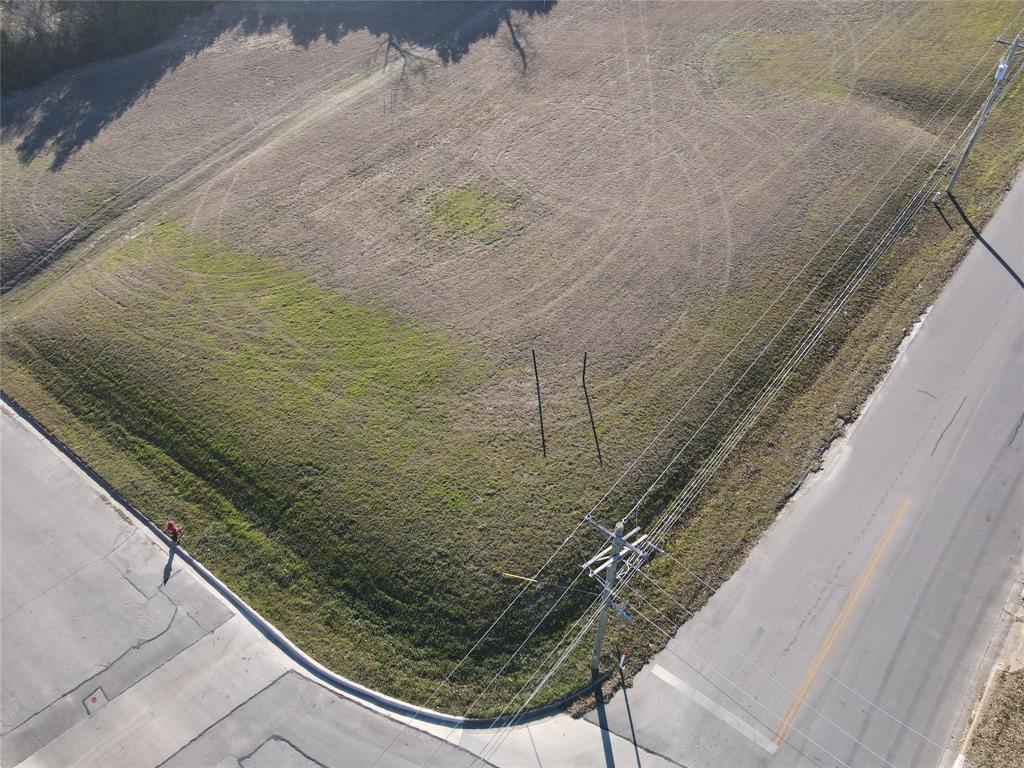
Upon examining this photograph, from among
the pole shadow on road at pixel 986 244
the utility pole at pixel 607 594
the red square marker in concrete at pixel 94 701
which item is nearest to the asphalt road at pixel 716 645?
the red square marker in concrete at pixel 94 701

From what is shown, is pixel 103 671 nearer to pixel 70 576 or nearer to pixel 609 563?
pixel 70 576

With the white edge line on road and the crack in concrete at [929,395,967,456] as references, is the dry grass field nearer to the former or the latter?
the white edge line on road

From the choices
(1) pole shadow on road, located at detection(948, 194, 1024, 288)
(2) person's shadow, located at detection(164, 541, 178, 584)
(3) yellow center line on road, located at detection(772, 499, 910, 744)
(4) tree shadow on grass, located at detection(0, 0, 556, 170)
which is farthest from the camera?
(4) tree shadow on grass, located at detection(0, 0, 556, 170)

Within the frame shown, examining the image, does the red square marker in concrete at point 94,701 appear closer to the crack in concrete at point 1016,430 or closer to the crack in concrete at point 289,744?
the crack in concrete at point 289,744

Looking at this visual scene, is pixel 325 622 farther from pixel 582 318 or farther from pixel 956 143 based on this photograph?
pixel 956 143

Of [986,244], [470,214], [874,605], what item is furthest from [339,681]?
[986,244]

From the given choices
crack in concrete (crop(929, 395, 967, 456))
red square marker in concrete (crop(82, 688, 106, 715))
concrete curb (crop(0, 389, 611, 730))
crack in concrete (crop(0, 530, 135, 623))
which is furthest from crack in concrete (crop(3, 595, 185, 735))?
crack in concrete (crop(929, 395, 967, 456))

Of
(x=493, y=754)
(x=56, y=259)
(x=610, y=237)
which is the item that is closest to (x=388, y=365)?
(x=610, y=237)
